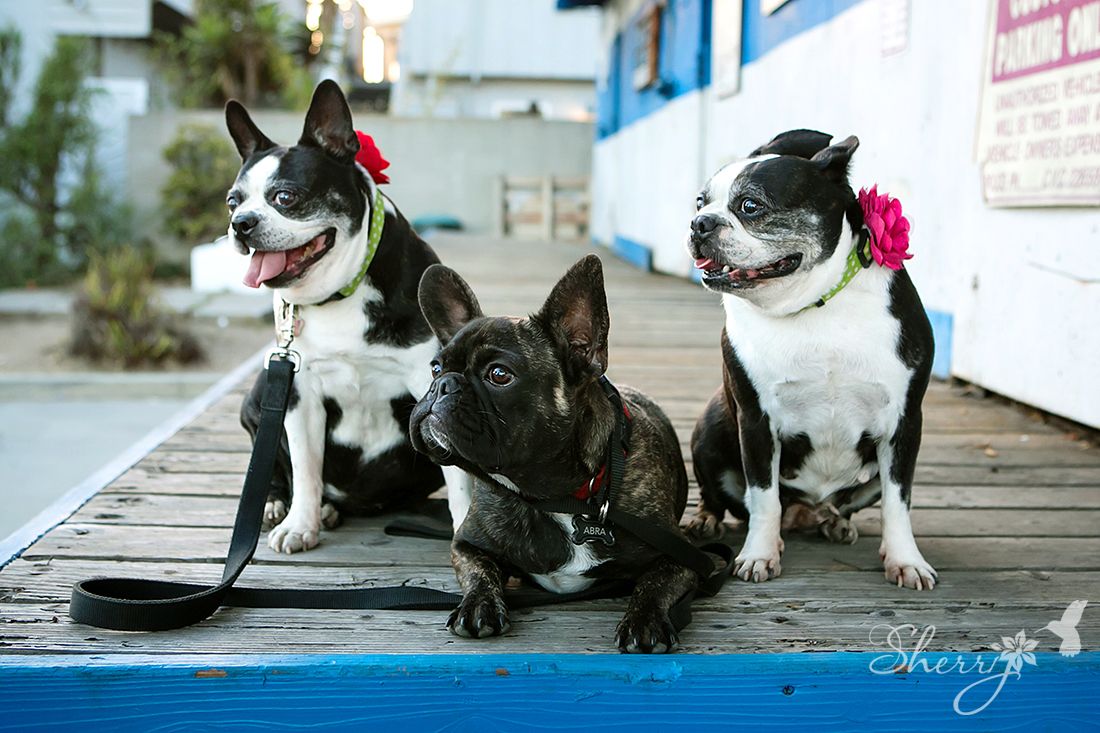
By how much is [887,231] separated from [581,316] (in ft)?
2.52

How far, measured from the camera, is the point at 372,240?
2.83 meters

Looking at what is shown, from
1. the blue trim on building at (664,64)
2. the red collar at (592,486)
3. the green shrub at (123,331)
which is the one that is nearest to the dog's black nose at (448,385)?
the red collar at (592,486)

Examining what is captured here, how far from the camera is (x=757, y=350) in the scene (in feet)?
8.45

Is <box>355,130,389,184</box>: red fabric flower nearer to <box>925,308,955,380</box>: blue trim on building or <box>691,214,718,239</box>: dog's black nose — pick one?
<box>691,214,718,239</box>: dog's black nose

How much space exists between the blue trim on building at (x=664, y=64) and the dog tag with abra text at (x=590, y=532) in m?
8.12

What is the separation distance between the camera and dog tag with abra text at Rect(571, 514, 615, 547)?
7.77ft

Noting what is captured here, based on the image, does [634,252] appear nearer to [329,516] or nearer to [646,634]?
[329,516]

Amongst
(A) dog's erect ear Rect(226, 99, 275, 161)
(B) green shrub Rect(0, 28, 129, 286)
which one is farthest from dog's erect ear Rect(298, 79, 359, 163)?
(B) green shrub Rect(0, 28, 129, 286)

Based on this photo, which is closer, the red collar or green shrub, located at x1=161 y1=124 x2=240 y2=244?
the red collar

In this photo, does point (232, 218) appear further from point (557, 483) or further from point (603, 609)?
point (603, 609)

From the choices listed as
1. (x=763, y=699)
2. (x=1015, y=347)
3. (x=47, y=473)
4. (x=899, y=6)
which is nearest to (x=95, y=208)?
(x=47, y=473)

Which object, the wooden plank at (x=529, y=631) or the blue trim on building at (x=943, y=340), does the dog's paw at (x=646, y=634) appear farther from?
the blue trim on building at (x=943, y=340)

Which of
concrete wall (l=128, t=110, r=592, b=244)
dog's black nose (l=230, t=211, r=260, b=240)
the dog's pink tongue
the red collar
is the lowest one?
the red collar

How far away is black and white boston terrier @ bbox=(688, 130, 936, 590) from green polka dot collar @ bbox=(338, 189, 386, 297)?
2.85 ft
